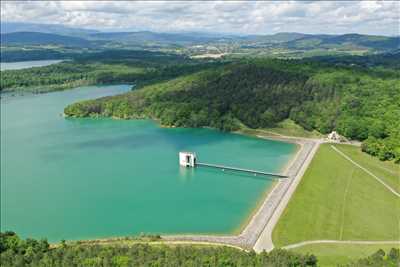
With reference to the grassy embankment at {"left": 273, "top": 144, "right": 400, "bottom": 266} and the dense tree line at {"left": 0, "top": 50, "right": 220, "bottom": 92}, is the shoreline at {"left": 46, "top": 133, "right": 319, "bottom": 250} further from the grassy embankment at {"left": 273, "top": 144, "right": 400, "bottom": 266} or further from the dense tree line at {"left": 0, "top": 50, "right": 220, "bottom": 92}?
the dense tree line at {"left": 0, "top": 50, "right": 220, "bottom": 92}

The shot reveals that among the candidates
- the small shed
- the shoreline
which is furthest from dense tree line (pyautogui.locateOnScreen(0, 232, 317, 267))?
the small shed

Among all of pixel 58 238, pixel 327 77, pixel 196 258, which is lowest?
pixel 58 238

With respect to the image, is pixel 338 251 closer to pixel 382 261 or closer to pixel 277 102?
pixel 382 261

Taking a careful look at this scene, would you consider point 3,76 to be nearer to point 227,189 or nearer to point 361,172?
point 227,189

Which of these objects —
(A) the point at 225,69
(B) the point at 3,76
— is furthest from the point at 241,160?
(B) the point at 3,76

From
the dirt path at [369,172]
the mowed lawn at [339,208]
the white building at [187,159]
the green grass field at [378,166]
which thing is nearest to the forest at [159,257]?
the mowed lawn at [339,208]

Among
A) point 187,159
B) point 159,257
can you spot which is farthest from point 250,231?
point 187,159

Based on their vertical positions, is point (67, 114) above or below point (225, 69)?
below
